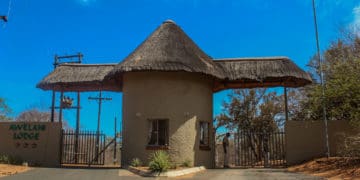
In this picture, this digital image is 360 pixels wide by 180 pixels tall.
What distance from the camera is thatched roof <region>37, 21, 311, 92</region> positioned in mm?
18047

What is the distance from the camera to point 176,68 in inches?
696

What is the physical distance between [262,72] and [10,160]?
12.9 meters

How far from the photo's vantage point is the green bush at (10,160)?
1927 centimetres

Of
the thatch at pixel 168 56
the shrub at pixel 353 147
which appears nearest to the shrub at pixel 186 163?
the thatch at pixel 168 56

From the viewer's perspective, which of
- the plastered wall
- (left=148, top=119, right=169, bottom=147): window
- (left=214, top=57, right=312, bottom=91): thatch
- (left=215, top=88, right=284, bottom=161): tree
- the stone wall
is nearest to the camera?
the plastered wall

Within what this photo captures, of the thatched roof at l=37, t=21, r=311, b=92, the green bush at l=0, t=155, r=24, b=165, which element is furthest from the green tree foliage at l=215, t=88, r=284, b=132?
the green bush at l=0, t=155, r=24, b=165

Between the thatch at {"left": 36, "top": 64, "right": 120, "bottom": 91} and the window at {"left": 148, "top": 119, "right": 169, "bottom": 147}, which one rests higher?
the thatch at {"left": 36, "top": 64, "right": 120, "bottom": 91}

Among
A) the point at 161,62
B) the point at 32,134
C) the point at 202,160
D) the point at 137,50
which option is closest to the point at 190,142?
the point at 202,160

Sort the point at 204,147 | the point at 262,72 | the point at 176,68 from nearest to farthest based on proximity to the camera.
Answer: the point at 176,68
the point at 204,147
the point at 262,72

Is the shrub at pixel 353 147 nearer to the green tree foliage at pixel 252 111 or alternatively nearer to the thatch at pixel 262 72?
the thatch at pixel 262 72

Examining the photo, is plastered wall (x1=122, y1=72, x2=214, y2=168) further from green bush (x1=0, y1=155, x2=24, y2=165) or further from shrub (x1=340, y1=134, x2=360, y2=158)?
shrub (x1=340, y1=134, x2=360, y2=158)

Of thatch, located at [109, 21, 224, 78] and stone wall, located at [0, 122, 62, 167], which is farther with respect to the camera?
stone wall, located at [0, 122, 62, 167]

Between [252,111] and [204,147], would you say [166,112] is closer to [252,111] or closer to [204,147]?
[204,147]

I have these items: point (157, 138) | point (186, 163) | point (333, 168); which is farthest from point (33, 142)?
point (333, 168)
